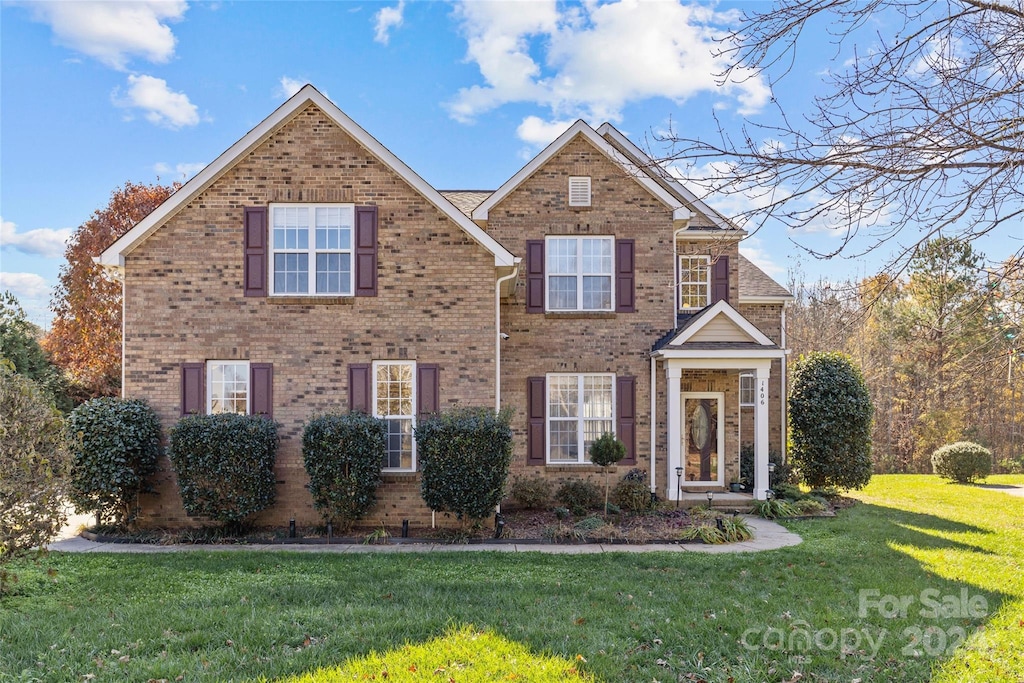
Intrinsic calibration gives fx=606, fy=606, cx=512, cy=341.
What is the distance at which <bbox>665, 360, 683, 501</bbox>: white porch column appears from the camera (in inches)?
510

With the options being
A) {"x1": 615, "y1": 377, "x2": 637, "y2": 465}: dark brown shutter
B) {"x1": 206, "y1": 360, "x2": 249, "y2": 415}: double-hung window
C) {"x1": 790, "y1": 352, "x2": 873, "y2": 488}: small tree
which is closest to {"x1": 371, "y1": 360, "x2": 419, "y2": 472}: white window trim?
{"x1": 206, "y1": 360, "x2": 249, "y2": 415}: double-hung window

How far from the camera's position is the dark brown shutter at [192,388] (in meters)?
10.9

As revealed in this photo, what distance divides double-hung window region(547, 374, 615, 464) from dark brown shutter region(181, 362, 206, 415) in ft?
22.4

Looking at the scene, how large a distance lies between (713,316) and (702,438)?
336 centimetres

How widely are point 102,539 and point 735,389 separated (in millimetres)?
13175

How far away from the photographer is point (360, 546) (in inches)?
387

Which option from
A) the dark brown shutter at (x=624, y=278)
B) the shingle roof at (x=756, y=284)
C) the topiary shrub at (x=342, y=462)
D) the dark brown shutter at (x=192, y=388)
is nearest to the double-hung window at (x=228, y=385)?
the dark brown shutter at (x=192, y=388)

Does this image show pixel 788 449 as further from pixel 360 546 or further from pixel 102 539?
pixel 102 539

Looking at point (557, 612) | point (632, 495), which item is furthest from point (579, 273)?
point (557, 612)

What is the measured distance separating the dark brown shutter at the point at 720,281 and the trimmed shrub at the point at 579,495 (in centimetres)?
553

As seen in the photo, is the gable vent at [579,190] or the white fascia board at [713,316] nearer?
the white fascia board at [713,316]

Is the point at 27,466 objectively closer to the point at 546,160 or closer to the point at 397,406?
the point at 397,406

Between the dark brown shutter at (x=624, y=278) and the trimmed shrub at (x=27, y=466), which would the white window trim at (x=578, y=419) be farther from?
the trimmed shrub at (x=27, y=466)

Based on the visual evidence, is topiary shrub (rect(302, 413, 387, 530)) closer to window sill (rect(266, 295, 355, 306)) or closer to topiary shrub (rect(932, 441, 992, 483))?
window sill (rect(266, 295, 355, 306))
